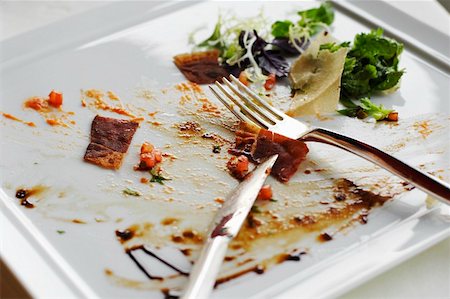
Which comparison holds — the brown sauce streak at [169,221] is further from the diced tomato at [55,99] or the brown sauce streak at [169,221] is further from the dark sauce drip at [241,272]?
the diced tomato at [55,99]

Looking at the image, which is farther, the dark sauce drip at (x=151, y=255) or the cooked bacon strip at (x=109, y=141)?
the cooked bacon strip at (x=109, y=141)

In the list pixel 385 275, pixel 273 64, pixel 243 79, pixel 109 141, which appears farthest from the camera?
pixel 273 64

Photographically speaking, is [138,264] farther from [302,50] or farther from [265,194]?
[302,50]

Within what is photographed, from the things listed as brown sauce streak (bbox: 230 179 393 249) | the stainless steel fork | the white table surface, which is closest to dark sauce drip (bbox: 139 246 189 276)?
brown sauce streak (bbox: 230 179 393 249)

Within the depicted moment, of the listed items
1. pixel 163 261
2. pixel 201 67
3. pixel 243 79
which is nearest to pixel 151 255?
pixel 163 261

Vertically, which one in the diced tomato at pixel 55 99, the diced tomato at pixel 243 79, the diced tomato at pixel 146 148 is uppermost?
the diced tomato at pixel 243 79

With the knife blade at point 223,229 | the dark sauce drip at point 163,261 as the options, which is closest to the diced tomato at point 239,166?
the knife blade at point 223,229

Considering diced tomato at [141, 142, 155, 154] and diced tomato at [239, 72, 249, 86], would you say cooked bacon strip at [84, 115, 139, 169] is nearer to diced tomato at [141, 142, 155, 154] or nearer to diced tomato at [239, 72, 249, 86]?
diced tomato at [141, 142, 155, 154]
